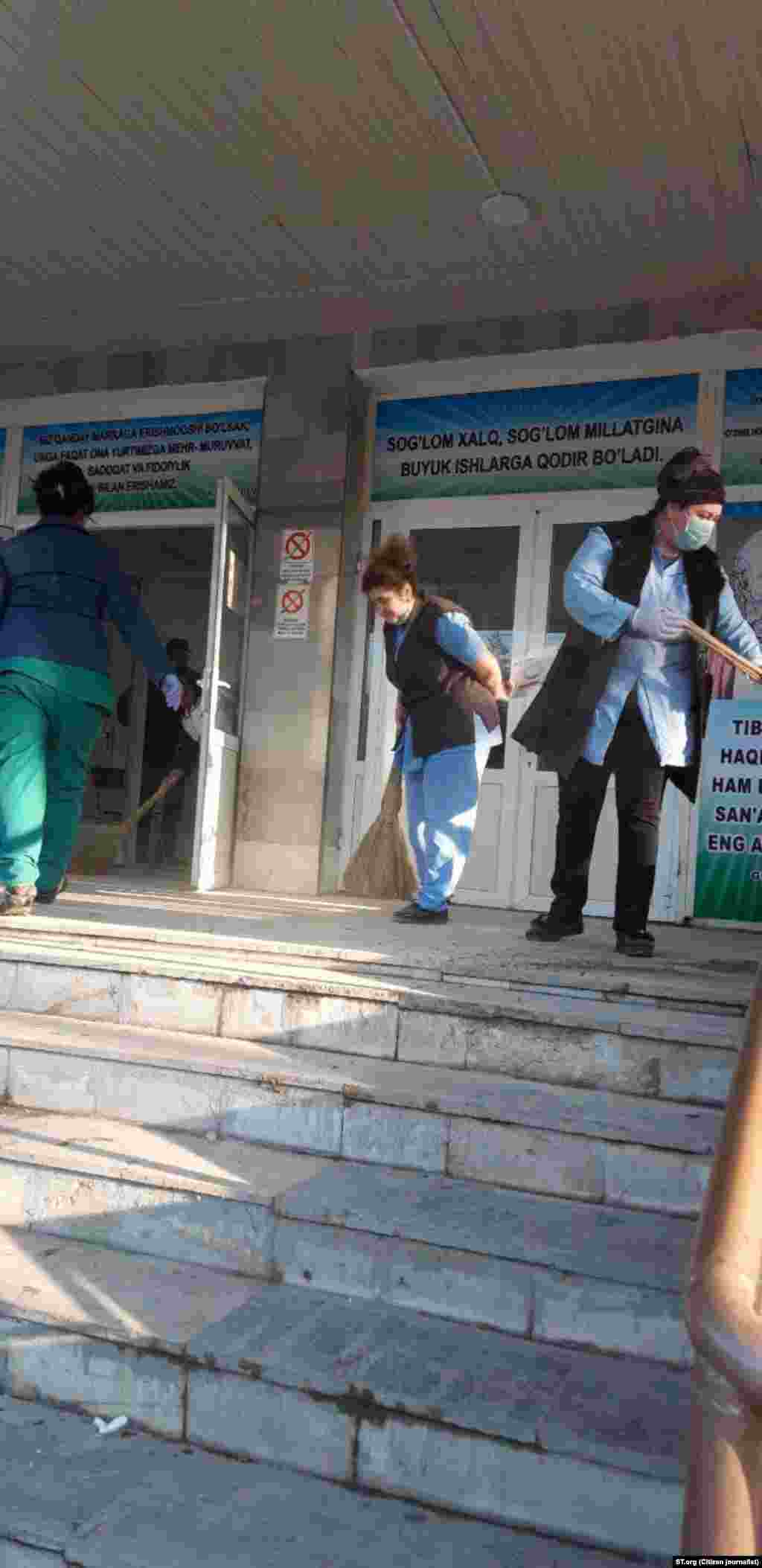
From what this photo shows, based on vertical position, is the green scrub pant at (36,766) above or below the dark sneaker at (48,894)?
above

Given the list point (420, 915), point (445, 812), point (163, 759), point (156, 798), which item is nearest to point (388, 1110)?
point (445, 812)

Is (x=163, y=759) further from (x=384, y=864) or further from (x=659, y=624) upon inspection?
(x=659, y=624)

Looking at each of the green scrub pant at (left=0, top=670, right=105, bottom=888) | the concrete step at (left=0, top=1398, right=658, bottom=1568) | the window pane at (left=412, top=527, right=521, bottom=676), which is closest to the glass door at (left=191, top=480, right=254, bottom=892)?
the window pane at (left=412, top=527, right=521, bottom=676)

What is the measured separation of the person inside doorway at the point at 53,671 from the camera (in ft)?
14.8

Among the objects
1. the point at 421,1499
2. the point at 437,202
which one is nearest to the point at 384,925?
the point at 421,1499

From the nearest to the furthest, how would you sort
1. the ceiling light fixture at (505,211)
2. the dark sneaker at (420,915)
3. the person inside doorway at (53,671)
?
the person inside doorway at (53,671)
the dark sneaker at (420,915)
the ceiling light fixture at (505,211)

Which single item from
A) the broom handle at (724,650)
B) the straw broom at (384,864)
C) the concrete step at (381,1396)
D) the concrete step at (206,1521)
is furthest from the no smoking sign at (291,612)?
the concrete step at (206,1521)

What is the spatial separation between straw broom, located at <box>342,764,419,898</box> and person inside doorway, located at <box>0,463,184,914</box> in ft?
5.48

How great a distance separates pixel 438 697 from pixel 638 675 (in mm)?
972

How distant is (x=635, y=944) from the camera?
4062 mm

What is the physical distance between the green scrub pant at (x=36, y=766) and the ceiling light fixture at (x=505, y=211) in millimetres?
3087

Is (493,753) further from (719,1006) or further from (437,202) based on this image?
(719,1006)

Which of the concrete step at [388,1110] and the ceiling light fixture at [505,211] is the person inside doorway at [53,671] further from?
the ceiling light fixture at [505,211]

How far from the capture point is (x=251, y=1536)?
1.91 meters
